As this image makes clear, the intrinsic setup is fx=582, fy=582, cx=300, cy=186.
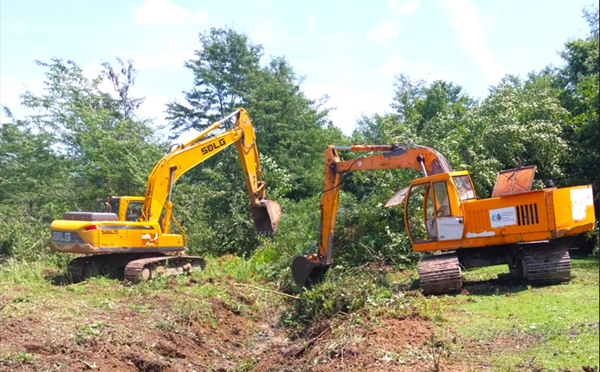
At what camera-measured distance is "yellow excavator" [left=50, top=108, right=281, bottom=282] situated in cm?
1354

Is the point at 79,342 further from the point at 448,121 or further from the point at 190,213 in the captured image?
the point at 448,121

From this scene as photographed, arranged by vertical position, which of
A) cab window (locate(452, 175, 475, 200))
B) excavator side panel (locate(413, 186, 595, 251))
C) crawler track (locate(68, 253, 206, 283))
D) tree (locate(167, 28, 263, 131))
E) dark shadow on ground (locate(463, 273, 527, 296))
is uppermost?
tree (locate(167, 28, 263, 131))

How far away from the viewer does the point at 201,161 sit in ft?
51.2

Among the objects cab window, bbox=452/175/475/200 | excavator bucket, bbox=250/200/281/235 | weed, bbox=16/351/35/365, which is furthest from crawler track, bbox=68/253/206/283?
cab window, bbox=452/175/475/200

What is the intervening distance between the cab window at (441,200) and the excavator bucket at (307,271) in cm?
291

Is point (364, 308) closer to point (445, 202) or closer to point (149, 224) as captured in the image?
point (445, 202)

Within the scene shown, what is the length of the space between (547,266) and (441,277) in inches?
72.9

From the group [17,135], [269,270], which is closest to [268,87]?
[17,135]

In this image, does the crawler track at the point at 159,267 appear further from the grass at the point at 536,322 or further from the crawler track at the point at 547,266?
the crawler track at the point at 547,266

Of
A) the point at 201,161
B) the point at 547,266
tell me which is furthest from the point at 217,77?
the point at 547,266

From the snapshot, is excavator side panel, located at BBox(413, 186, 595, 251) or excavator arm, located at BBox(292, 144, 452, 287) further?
excavator arm, located at BBox(292, 144, 452, 287)

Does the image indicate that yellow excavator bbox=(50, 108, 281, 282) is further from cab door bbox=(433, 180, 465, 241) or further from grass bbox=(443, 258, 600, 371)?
grass bbox=(443, 258, 600, 371)

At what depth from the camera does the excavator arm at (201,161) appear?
583 inches

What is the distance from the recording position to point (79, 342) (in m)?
8.57
